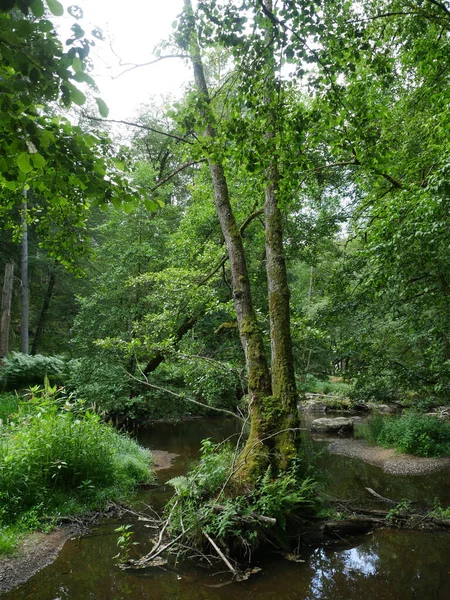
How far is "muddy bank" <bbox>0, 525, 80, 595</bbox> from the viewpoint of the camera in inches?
175

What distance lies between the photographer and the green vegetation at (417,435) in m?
11.3

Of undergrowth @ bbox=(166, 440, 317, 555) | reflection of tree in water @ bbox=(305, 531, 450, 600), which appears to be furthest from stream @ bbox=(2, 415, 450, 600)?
undergrowth @ bbox=(166, 440, 317, 555)

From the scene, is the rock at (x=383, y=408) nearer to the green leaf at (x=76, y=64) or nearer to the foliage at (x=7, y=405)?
the foliage at (x=7, y=405)

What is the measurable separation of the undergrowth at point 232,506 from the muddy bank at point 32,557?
5.20ft

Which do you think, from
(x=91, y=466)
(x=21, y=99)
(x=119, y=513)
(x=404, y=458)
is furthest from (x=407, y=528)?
(x=21, y=99)

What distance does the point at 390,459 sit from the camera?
11258mm

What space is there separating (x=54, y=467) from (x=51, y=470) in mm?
96

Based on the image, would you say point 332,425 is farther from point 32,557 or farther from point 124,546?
point 32,557

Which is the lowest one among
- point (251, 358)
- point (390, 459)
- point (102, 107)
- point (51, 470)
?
point (390, 459)

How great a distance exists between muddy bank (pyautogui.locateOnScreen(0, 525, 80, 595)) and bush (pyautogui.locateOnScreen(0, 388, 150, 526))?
1.58 ft

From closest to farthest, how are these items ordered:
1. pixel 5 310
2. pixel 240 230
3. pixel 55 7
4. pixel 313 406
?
pixel 55 7 < pixel 240 230 < pixel 5 310 < pixel 313 406

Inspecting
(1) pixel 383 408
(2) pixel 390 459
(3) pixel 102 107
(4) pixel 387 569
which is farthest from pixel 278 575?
(1) pixel 383 408

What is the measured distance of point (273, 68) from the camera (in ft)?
11.7

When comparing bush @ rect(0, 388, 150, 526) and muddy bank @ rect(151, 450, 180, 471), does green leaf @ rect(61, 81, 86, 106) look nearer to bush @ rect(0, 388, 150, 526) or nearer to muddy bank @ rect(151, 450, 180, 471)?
bush @ rect(0, 388, 150, 526)
